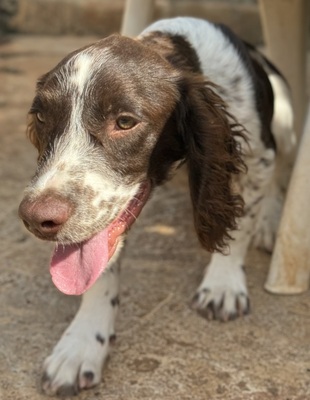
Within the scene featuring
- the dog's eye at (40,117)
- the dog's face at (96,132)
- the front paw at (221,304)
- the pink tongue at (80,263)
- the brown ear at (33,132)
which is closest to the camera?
the dog's face at (96,132)

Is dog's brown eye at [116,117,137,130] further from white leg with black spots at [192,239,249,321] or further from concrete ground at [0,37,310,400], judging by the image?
white leg with black spots at [192,239,249,321]

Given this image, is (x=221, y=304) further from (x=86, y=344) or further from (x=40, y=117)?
(x=40, y=117)

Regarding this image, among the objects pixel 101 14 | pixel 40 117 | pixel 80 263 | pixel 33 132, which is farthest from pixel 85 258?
pixel 101 14

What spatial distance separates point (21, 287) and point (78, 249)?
39.7 inches

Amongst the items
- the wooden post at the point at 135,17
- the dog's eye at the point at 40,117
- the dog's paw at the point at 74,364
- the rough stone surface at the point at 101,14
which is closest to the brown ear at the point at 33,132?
the dog's eye at the point at 40,117

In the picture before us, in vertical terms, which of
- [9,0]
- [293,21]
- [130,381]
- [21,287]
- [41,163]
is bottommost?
[9,0]

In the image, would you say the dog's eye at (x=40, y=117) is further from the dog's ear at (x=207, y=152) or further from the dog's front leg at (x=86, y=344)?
the dog's front leg at (x=86, y=344)

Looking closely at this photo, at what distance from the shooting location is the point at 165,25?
12.4 ft

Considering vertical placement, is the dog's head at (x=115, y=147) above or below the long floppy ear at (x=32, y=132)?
above

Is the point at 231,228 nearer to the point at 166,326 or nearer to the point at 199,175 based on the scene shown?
Result: the point at 199,175

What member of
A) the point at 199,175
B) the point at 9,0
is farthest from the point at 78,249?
the point at 9,0

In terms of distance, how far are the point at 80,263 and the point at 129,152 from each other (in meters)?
0.43

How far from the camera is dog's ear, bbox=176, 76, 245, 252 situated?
128 inches

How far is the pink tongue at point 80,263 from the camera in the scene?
2.99 metres
